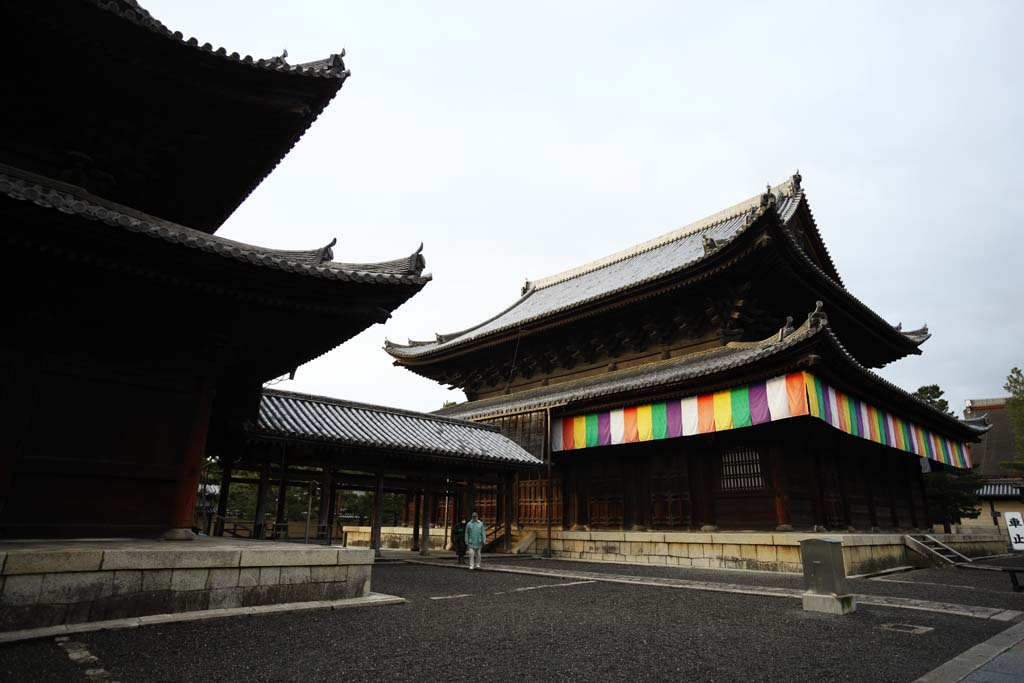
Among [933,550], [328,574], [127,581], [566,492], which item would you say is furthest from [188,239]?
[933,550]

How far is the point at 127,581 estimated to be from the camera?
20.6 ft

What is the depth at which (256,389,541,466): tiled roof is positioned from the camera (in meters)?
14.3

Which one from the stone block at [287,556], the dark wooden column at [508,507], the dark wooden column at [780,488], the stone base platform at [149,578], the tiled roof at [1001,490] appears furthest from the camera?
the tiled roof at [1001,490]

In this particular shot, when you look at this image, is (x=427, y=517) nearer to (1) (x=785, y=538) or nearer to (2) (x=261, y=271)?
(1) (x=785, y=538)

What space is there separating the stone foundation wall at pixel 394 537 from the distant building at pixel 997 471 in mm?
28788

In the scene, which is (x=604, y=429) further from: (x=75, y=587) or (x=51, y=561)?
(x=51, y=561)

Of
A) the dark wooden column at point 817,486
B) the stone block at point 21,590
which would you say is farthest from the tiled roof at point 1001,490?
the stone block at point 21,590

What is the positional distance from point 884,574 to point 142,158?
1860cm

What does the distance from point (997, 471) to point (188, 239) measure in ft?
158

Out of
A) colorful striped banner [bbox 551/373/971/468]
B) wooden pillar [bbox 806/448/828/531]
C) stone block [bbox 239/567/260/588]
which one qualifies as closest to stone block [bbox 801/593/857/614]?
colorful striped banner [bbox 551/373/971/468]

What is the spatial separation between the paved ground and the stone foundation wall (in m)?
14.0

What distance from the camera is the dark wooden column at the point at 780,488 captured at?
48.5 ft

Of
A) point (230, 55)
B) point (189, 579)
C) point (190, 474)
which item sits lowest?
point (189, 579)

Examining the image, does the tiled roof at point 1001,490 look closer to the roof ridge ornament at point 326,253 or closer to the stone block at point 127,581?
the roof ridge ornament at point 326,253
